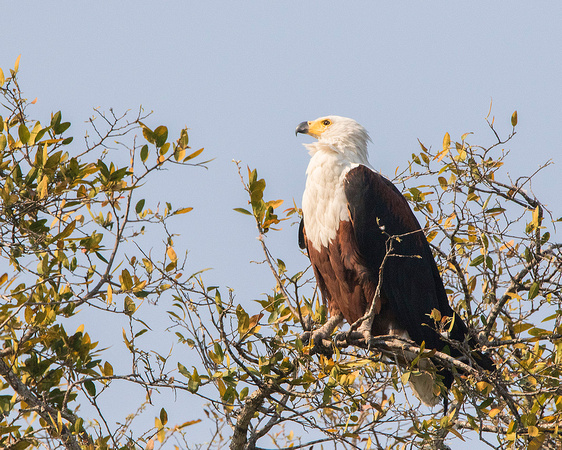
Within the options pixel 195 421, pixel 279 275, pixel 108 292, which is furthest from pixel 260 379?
pixel 108 292

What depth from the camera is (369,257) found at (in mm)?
4258

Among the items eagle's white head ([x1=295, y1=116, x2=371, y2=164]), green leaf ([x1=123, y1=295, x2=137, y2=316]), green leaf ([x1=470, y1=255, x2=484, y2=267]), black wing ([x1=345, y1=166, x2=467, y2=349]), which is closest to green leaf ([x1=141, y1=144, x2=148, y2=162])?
green leaf ([x1=123, y1=295, x2=137, y2=316])

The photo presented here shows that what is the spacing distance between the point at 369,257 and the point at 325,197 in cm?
51

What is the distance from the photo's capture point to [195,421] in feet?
10.6

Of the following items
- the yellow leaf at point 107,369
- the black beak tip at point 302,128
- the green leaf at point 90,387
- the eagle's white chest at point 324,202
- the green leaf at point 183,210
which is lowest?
the green leaf at point 90,387

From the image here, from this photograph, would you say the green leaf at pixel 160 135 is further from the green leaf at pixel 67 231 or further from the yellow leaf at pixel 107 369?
the yellow leaf at pixel 107 369

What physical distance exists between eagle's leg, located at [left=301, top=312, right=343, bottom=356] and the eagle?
11mm

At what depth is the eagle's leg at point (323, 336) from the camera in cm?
385

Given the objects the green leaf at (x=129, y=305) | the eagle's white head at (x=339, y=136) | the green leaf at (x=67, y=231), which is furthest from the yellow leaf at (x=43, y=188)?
the eagle's white head at (x=339, y=136)

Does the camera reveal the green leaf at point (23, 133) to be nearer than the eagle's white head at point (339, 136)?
Yes

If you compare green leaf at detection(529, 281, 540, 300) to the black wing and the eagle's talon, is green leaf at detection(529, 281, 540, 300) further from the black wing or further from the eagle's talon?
the eagle's talon

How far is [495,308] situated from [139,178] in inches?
85.5

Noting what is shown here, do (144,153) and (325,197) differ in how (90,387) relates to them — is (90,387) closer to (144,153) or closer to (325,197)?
(144,153)

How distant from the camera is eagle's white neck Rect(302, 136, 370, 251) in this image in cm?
428
